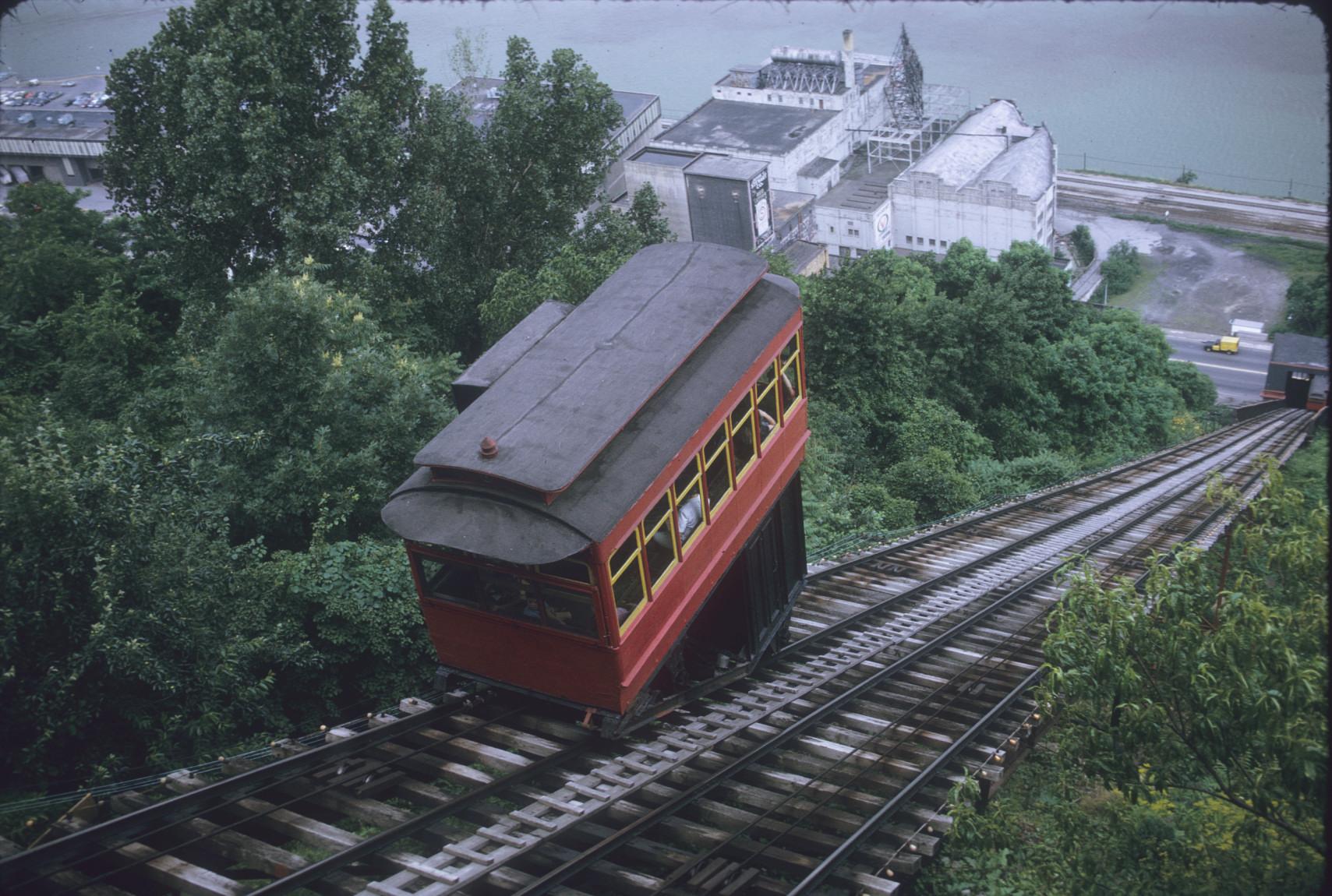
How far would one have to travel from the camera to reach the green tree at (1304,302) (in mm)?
40156

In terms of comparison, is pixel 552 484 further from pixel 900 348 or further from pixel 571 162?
pixel 900 348

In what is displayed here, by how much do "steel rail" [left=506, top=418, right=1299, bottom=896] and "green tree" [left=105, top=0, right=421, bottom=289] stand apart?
1162 centimetres

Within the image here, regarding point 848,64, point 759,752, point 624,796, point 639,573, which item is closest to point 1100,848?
point 759,752

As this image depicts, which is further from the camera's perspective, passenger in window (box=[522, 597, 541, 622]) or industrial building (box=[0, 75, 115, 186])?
industrial building (box=[0, 75, 115, 186])

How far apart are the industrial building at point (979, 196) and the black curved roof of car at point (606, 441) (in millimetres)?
40151

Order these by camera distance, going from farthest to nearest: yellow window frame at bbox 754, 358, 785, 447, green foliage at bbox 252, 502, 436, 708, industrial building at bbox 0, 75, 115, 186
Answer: industrial building at bbox 0, 75, 115, 186 < green foliage at bbox 252, 502, 436, 708 < yellow window frame at bbox 754, 358, 785, 447

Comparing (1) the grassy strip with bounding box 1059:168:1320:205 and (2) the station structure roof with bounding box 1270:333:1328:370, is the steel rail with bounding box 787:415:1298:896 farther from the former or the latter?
(1) the grassy strip with bounding box 1059:168:1320:205

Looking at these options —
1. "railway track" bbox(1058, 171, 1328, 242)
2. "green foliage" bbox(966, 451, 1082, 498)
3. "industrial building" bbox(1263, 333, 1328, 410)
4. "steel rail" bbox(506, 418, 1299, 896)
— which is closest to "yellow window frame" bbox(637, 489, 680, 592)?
"steel rail" bbox(506, 418, 1299, 896)

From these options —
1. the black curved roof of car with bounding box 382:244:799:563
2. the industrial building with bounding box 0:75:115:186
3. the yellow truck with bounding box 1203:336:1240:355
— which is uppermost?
the industrial building with bounding box 0:75:115:186

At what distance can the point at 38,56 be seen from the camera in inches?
1738

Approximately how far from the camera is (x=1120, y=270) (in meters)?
47.6

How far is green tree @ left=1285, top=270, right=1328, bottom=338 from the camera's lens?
132ft

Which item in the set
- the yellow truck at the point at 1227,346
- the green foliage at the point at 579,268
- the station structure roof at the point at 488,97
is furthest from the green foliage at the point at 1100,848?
the yellow truck at the point at 1227,346

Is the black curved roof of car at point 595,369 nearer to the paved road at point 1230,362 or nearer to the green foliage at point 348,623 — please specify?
the green foliage at point 348,623
